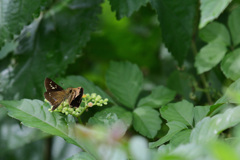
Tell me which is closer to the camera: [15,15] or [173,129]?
[173,129]

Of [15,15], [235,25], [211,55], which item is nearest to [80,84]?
[15,15]

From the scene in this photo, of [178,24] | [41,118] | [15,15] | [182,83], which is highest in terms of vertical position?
[15,15]

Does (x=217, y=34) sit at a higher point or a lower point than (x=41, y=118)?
lower

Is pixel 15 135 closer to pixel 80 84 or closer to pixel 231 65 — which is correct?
pixel 80 84

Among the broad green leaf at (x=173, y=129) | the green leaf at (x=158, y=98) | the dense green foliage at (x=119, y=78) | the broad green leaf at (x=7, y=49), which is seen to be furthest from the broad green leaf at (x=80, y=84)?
the broad green leaf at (x=7, y=49)

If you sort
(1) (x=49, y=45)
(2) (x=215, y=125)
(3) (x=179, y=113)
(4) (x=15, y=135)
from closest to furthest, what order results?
(2) (x=215, y=125)
(3) (x=179, y=113)
(1) (x=49, y=45)
(4) (x=15, y=135)

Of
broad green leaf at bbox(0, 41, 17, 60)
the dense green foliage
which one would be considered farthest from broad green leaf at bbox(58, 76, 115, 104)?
broad green leaf at bbox(0, 41, 17, 60)

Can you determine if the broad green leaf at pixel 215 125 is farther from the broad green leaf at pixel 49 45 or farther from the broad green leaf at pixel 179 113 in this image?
the broad green leaf at pixel 49 45
